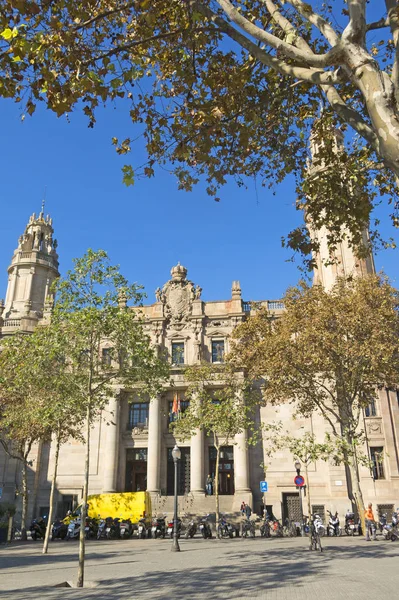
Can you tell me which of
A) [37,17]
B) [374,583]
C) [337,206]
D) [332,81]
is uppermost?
[37,17]

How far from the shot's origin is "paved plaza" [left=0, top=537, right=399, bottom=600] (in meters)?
10.8

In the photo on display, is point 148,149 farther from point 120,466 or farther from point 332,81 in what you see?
point 120,466

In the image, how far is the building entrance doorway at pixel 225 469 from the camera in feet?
132

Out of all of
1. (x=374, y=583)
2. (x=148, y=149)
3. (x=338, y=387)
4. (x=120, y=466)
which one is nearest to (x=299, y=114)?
(x=148, y=149)

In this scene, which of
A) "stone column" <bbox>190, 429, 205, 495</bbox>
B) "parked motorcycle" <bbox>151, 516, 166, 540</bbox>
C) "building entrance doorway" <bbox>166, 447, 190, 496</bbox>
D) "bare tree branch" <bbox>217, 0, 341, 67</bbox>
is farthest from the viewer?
"building entrance doorway" <bbox>166, 447, 190, 496</bbox>

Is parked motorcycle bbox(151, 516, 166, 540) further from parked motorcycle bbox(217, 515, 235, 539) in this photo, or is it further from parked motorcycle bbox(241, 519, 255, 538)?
parked motorcycle bbox(241, 519, 255, 538)

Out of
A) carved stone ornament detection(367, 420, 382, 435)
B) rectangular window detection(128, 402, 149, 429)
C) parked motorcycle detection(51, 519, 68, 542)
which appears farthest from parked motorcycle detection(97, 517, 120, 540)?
carved stone ornament detection(367, 420, 382, 435)

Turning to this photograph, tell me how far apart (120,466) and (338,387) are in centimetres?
2319

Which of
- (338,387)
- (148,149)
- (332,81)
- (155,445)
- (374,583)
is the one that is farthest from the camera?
(155,445)

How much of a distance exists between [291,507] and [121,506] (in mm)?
14612

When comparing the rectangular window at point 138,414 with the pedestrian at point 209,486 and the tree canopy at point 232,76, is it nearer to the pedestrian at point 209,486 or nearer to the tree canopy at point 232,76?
the pedestrian at point 209,486

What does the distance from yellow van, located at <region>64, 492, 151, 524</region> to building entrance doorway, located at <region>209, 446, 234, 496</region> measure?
10.9 m

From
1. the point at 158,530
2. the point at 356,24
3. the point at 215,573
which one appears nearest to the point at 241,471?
the point at 158,530

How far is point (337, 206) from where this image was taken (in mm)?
12258
